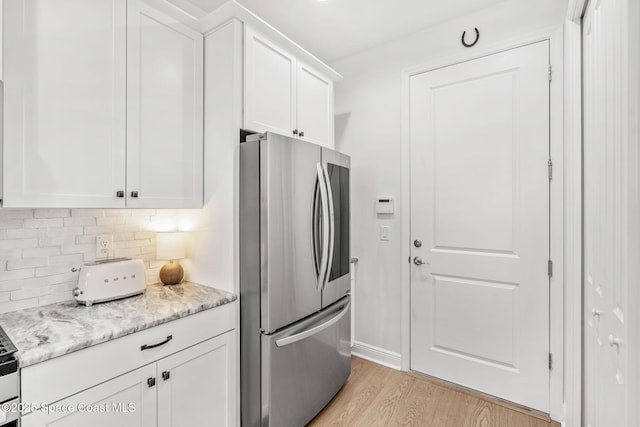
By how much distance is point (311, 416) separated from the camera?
1.88 meters

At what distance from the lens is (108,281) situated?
1585 millimetres

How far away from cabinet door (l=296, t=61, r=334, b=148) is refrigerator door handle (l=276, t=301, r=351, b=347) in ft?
4.06

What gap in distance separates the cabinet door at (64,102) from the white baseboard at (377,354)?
2.21m

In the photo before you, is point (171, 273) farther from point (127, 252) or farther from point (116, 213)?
point (116, 213)

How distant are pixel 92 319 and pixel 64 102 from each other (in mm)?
947

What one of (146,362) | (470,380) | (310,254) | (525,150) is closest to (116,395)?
(146,362)

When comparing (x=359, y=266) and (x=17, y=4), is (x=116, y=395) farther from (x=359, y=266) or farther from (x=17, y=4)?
(x=359, y=266)

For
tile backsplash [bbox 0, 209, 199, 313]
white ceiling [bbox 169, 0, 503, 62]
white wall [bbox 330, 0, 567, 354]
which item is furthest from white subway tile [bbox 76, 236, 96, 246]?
white wall [bbox 330, 0, 567, 354]

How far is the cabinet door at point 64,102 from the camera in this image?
1.23m

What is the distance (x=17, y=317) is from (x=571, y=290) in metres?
2.77

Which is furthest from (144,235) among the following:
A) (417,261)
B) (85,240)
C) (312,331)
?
(417,261)

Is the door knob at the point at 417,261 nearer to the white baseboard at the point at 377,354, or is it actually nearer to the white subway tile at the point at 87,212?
the white baseboard at the point at 377,354

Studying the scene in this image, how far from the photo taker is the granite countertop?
1093mm

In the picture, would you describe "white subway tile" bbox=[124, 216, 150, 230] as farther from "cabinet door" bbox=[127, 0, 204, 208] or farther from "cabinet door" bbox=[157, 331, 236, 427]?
"cabinet door" bbox=[157, 331, 236, 427]
